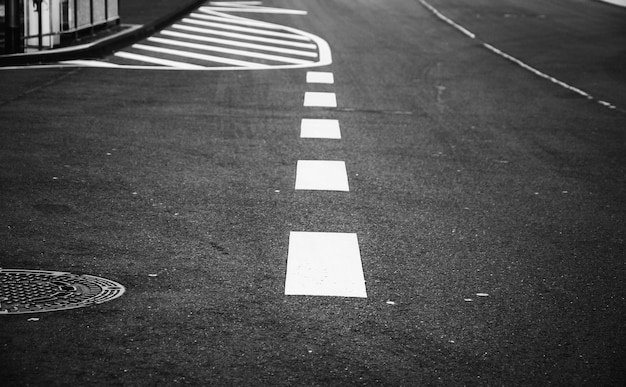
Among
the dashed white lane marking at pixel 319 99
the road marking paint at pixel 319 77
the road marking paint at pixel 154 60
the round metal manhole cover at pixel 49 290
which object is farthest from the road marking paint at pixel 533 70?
the round metal manhole cover at pixel 49 290

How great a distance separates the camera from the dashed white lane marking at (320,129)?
41.1ft

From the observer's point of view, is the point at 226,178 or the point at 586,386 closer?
the point at 586,386

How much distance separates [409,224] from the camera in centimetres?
860

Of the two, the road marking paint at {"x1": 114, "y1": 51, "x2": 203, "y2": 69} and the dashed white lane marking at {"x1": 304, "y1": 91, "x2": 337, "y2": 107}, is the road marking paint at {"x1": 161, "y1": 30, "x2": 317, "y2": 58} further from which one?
the dashed white lane marking at {"x1": 304, "y1": 91, "x2": 337, "y2": 107}

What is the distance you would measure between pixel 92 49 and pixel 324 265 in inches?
522

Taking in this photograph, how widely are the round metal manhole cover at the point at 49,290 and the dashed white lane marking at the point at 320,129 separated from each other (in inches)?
230

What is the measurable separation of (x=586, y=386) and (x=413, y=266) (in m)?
2.16

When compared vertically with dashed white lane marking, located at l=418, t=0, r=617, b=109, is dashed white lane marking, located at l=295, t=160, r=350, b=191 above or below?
above

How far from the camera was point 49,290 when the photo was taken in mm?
6617

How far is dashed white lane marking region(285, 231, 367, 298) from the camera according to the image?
6.85 metres

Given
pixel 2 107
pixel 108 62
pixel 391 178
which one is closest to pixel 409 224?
pixel 391 178

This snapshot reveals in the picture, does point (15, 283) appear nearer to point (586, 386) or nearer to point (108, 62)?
point (586, 386)

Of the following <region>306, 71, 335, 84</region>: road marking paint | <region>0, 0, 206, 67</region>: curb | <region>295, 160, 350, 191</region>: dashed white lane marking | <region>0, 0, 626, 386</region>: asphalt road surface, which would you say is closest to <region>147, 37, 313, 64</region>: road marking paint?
<region>0, 0, 206, 67</region>: curb

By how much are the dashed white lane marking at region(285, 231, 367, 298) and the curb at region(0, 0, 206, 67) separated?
432 inches
